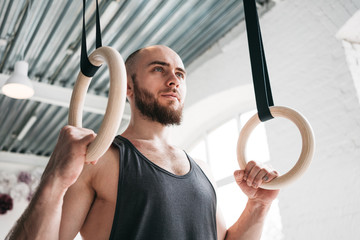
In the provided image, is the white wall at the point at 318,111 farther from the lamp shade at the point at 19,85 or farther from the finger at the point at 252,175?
the lamp shade at the point at 19,85

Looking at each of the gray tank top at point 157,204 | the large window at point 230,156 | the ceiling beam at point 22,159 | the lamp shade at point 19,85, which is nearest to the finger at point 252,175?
the gray tank top at point 157,204

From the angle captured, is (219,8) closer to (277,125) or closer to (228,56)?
(228,56)

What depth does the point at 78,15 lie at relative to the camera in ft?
11.9

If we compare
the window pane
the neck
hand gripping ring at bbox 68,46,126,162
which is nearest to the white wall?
the window pane

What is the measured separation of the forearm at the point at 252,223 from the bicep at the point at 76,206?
1.92ft

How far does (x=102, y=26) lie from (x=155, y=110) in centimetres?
260

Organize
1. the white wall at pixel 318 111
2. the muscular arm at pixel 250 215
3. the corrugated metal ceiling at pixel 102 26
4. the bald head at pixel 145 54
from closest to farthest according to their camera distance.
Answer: the muscular arm at pixel 250 215
the bald head at pixel 145 54
the white wall at pixel 318 111
the corrugated metal ceiling at pixel 102 26

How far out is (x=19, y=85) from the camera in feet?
11.0

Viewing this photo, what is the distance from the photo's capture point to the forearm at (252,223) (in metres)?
1.43

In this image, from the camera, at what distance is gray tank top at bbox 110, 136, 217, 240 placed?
114cm

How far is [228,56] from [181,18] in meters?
0.63

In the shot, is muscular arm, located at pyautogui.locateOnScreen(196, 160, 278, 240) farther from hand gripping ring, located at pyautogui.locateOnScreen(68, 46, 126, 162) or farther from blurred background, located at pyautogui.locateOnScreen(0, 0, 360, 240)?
blurred background, located at pyautogui.locateOnScreen(0, 0, 360, 240)

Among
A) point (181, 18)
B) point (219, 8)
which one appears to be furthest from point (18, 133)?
point (219, 8)

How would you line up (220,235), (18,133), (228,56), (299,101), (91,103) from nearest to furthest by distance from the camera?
(220,235), (299,101), (228,56), (91,103), (18,133)
